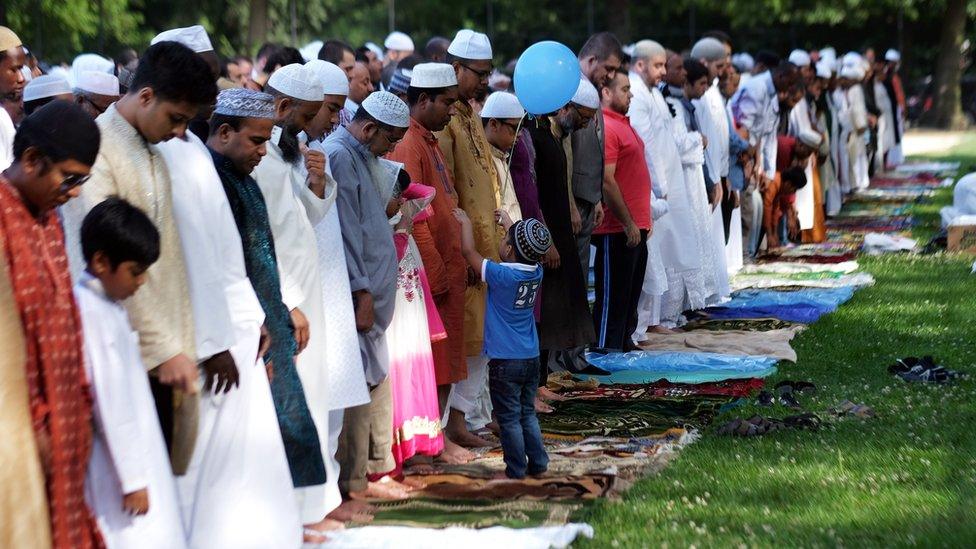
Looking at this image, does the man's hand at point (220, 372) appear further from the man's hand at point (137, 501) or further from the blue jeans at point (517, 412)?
the blue jeans at point (517, 412)

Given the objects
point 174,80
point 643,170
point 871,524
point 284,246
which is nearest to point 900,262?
point 643,170

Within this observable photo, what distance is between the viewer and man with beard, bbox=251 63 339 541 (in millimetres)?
5746

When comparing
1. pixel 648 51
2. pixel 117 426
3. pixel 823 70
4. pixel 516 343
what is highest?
pixel 648 51

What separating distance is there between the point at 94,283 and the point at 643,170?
649cm

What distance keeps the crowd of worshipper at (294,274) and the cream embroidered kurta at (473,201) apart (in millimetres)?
12

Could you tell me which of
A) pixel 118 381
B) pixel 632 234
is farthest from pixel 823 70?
pixel 118 381

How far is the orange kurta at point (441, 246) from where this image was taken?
24.4 feet

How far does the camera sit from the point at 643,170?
415 inches

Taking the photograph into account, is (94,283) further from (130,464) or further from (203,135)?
(203,135)

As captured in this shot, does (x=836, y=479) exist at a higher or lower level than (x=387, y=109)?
lower

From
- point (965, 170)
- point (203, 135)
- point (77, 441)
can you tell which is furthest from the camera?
point (965, 170)

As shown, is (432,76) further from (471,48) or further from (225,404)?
(225,404)

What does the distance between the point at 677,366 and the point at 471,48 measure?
3.07 m

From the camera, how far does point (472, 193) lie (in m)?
7.95
